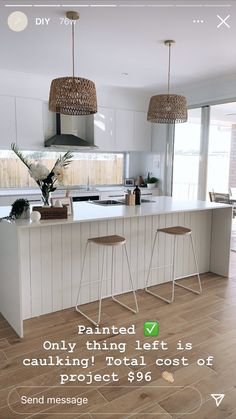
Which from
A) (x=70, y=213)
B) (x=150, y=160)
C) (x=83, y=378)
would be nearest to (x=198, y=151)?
(x=150, y=160)

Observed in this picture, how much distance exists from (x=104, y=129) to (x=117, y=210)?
2782mm

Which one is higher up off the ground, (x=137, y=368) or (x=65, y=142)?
(x=65, y=142)

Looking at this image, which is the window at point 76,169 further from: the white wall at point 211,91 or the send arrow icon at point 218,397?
the send arrow icon at point 218,397

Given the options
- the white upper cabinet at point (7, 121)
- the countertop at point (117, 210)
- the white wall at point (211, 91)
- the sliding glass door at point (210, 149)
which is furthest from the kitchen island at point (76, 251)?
the white wall at point (211, 91)

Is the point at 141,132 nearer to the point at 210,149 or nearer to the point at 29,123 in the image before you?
the point at 210,149

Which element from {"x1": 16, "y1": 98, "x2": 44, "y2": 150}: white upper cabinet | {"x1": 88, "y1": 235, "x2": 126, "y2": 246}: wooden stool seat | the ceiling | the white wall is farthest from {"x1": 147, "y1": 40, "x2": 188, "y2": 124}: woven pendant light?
{"x1": 16, "y1": 98, "x2": 44, "y2": 150}: white upper cabinet

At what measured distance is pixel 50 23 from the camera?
2873mm

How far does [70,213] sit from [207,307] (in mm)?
1564

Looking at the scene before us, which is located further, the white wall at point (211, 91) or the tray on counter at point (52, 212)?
the white wall at point (211, 91)

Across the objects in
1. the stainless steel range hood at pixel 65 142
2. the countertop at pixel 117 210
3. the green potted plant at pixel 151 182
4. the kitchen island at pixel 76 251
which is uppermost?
the stainless steel range hood at pixel 65 142

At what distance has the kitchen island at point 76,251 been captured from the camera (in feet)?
8.46

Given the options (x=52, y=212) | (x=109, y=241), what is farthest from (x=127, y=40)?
(x=109, y=241)

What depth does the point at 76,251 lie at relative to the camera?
9.77 feet
